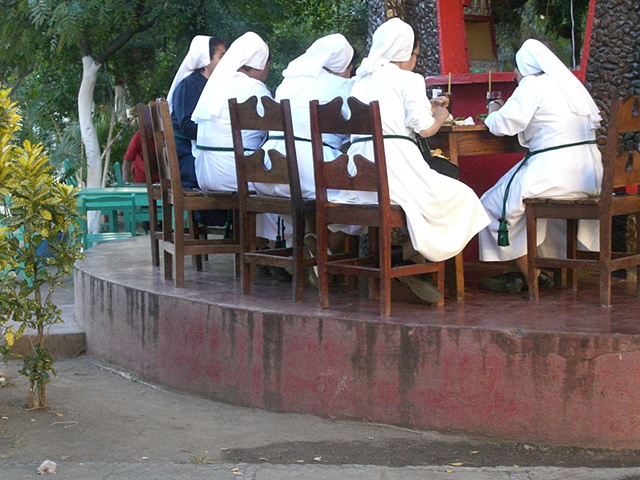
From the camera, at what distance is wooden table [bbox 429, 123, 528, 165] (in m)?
5.27

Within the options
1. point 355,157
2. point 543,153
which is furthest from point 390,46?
point 543,153

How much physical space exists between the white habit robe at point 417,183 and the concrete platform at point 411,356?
369mm

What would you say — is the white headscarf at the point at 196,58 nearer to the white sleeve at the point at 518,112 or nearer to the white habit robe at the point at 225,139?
the white habit robe at the point at 225,139

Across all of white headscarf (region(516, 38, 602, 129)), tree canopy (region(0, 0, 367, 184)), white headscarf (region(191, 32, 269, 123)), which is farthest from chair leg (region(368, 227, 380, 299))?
tree canopy (region(0, 0, 367, 184))

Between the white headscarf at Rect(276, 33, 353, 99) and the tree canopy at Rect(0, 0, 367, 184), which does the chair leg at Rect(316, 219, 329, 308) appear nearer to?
the white headscarf at Rect(276, 33, 353, 99)

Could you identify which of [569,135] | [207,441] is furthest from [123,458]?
[569,135]

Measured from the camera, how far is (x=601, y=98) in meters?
6.18

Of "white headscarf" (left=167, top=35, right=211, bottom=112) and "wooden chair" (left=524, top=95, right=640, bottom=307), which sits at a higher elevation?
"white headscarf" (left=167, top=35, right=211, bottom=112)

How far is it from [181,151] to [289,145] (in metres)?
1.75

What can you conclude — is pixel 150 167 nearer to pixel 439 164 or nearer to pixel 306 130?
pixel 306 130

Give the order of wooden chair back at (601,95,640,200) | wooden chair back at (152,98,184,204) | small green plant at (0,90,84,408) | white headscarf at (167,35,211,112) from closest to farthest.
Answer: small green plant at (0,90,84,408)
wooden chair back at (601,95,640,200)
wooden chair back at (152,98,184,204)
white headscarf at (167,35,211,112)

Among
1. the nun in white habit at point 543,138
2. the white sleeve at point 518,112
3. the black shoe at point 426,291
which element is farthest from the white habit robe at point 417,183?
the white sleeve at point 518,112

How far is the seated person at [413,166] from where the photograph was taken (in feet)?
15.9

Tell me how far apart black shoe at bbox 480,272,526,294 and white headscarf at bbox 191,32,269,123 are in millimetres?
1923
